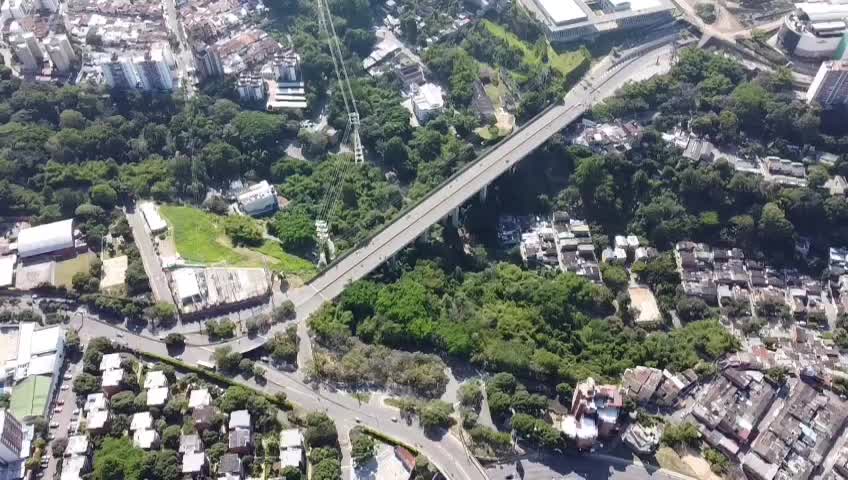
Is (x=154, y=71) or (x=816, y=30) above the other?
(x=816, y=30)

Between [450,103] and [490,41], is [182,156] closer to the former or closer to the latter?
[450,103]

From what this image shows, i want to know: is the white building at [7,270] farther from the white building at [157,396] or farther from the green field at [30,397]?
the white building at [157,396]

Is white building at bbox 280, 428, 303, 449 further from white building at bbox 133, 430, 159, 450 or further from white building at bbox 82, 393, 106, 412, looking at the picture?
white building at bbox 82, 393, 106, 412

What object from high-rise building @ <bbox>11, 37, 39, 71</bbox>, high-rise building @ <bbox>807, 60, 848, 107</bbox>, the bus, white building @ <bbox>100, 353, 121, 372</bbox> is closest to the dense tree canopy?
the bus

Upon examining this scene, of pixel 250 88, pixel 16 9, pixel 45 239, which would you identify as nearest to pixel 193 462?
pixel 45 239

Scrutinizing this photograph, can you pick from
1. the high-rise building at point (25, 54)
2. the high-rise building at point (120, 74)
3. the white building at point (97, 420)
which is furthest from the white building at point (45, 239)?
the high-rise building at point (25, 54)

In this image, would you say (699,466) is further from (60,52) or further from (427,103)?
(60,52)

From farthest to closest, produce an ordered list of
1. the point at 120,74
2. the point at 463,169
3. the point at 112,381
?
the point at 120,74, the point at 463,169, the point at 112,381
